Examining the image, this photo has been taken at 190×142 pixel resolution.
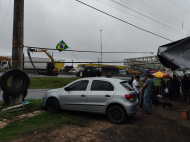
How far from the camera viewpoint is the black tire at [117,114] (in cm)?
571

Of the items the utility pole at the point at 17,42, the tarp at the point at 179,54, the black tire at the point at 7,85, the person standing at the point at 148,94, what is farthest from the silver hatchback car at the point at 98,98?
the tarp at the point at 179,54

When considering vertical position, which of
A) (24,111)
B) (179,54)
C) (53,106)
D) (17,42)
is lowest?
(24,111)

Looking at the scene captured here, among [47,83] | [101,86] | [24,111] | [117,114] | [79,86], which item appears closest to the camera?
[117,114]

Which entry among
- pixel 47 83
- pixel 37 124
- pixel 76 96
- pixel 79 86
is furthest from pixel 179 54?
pixel 47 83

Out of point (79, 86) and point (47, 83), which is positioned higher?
point (79, 86)

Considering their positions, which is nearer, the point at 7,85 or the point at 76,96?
the point at 76,96

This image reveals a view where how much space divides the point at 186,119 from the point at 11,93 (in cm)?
695

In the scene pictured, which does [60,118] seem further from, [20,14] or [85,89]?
[20,14]

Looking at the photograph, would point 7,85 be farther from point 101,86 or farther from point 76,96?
point 101,86

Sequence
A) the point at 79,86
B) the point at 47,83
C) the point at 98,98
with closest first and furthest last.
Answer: the point at 98,98, the point at 79,86, the point at 47,83

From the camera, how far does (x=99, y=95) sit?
6.04 meters

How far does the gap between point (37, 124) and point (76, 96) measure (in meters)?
1.65

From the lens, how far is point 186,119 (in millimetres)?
6766

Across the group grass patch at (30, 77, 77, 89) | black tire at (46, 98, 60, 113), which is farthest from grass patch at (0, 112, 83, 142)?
grass patch at (30, 77, 77, 89)
